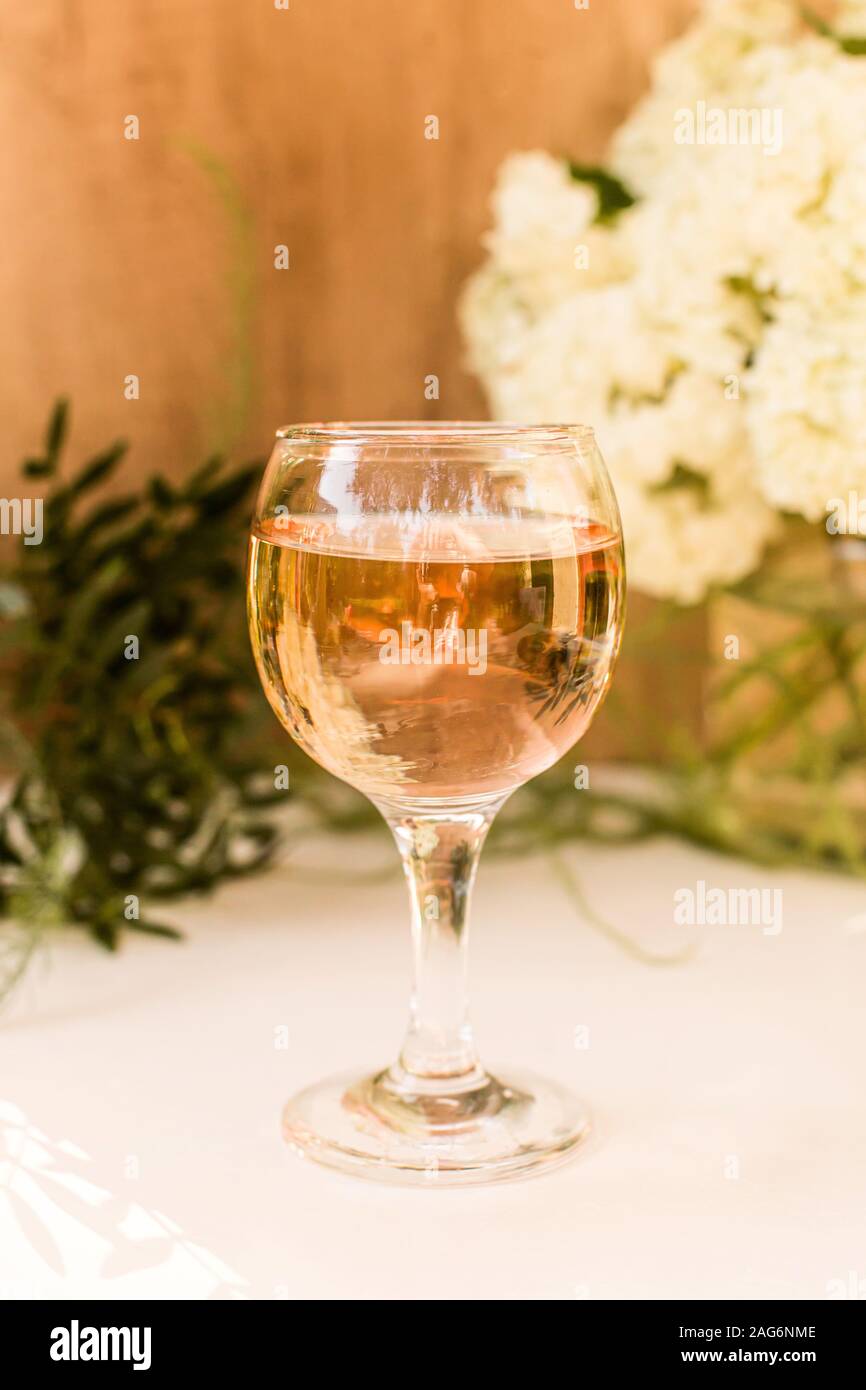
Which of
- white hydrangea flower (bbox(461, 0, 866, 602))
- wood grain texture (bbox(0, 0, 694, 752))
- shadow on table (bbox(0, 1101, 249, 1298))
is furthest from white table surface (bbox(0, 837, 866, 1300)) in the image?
wood grain texture (bbox(0, 0, 694, 752))

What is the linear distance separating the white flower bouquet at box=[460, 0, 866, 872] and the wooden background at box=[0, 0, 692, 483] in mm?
40

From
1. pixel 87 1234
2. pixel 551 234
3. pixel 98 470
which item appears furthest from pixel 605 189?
pixel 87 1234

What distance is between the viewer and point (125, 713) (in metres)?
0.80

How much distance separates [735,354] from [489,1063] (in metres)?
0.37

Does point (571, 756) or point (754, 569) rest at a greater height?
point (754, 569)

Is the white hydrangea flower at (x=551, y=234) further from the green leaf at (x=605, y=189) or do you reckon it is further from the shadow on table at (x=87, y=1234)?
the shadow on table at (x=87, y=1234)

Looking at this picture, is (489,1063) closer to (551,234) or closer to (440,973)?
(440,973)

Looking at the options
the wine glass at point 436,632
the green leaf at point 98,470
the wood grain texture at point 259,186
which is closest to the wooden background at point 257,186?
the wood grain texture at point 259,186

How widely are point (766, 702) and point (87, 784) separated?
1.32ft

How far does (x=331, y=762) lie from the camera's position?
1.72 ft

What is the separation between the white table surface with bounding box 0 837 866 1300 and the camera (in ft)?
1.54

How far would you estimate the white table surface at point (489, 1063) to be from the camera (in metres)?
0.47
